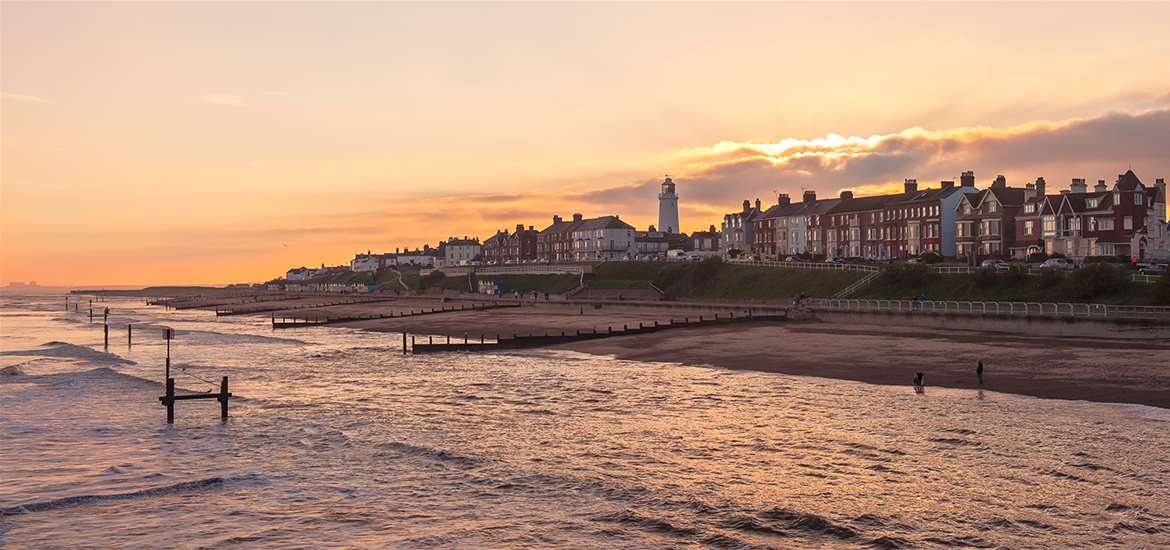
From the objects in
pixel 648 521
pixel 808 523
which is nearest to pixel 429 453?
pixel 648 521

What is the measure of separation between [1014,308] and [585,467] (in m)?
43.7

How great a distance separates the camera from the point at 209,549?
1706 centimetres

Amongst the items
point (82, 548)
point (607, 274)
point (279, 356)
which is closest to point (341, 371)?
point (279, 356)

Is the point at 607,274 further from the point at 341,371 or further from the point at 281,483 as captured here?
the point at 281,483

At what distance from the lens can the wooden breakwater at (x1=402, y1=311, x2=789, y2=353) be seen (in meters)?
59.9

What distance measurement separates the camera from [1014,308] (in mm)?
55469

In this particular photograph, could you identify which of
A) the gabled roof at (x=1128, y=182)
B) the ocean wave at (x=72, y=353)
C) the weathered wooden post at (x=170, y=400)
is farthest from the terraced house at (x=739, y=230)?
the weathered wooden post at (x=170, y=400)

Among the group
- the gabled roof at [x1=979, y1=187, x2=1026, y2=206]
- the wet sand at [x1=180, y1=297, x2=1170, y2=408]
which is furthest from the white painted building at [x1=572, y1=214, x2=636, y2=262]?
the wet sand at [x1=180, y1=297, x2=1170, y2=408]

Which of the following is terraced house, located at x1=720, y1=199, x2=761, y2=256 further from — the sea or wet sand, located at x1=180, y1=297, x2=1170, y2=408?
the sea

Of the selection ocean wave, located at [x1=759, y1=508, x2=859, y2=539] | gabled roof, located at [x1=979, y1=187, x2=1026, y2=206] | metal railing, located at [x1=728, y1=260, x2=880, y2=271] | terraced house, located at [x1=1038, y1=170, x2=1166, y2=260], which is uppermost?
gabled roof, located at [x1=979, y1=187, x2=1026, y2=206]

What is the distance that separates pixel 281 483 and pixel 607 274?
111231 mm

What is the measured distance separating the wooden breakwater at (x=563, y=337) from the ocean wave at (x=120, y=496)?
35.2m

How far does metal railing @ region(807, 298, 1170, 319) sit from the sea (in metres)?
21.2

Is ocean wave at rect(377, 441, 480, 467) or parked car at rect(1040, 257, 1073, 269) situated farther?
parked car at rect(1040, 257, 1073, 269)
